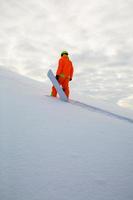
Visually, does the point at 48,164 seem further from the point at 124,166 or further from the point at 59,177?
the point at 124,166

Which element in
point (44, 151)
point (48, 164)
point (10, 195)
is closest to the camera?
point (10, 195)

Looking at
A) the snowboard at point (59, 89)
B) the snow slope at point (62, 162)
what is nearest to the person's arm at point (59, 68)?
the snowboard at point (59, 89)

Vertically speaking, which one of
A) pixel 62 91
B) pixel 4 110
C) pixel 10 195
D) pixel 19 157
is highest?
pixel 62 91

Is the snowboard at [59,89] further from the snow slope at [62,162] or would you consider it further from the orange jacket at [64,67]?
the snow slope at [62,162]

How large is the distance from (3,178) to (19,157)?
411mm

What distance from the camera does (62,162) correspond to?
258 cm

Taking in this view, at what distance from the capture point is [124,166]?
104 inches

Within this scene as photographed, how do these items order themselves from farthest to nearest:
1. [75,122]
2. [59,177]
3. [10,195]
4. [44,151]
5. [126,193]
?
[75,122] → [44,151] → [59,177] → [126,193] → [10,195]

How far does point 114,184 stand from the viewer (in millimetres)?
2264

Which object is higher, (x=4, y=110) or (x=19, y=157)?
(x=4, y=110)

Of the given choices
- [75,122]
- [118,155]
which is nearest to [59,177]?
[118,155]

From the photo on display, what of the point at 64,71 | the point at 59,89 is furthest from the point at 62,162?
the point at 64,71

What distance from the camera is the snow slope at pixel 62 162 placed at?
2076mm

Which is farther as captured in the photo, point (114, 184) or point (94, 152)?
point (94, 152)
